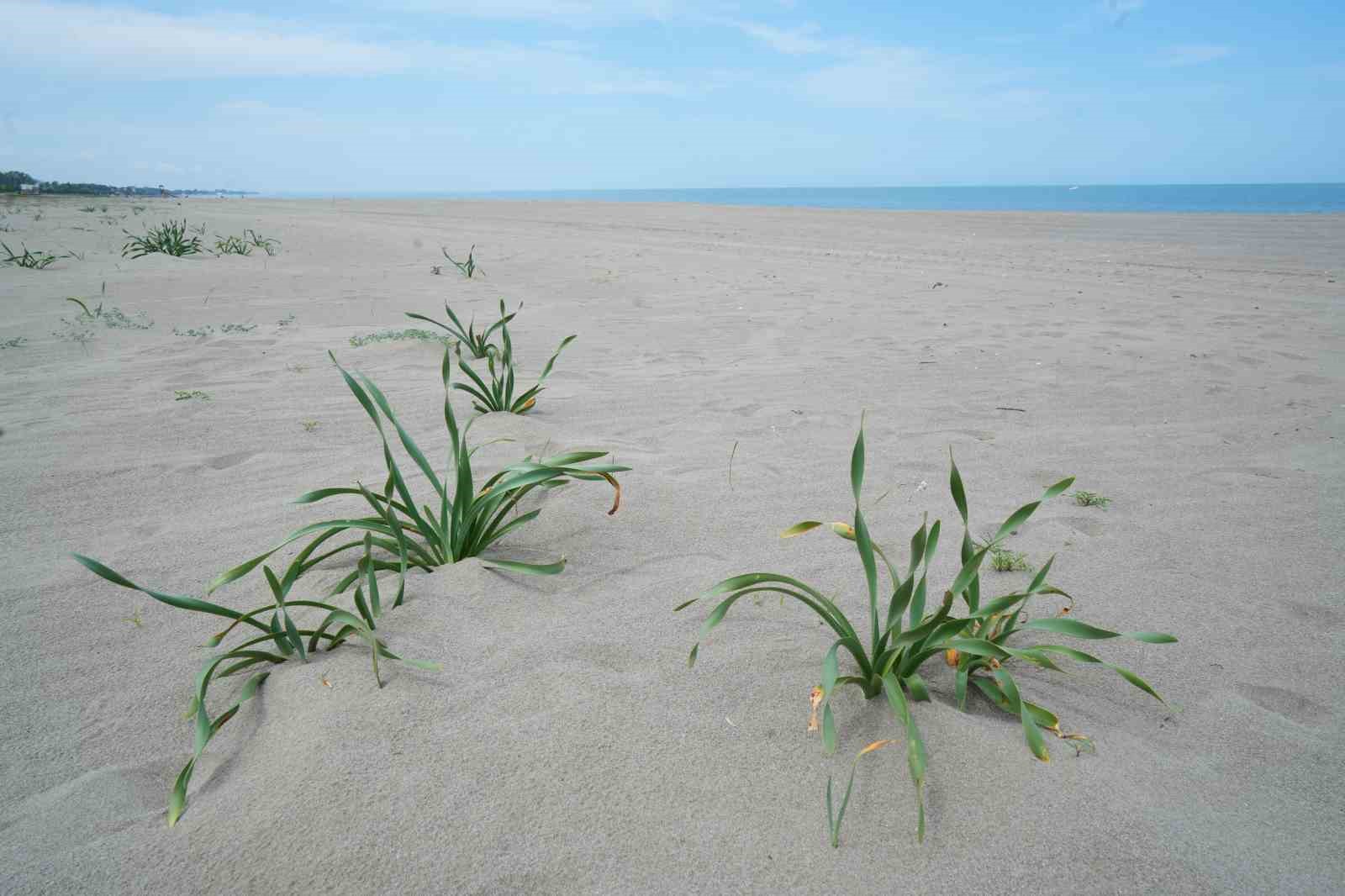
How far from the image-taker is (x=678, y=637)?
71.0 inches

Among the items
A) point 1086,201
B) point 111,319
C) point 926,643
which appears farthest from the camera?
point 1086,201

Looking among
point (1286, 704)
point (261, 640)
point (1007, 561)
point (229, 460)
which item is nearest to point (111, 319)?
point (229, 460)

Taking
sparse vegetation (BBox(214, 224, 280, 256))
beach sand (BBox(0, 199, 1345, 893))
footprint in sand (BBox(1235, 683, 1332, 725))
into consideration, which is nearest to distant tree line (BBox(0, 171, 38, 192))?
sparse vegetation (BBox(214, 224, 280, 256))

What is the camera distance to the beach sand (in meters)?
1.24

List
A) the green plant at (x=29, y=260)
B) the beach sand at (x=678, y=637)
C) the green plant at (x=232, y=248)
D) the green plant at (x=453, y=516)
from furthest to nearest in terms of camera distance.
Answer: the green plant at (x=232, y=248) < the green plant at (x=29, y=260) < the green plant at (x=453, y=516) < the beach sand at (x=678, y=637)

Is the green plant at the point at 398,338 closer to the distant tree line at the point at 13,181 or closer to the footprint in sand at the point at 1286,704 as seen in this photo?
the footprint in sand at the point at 1286,704

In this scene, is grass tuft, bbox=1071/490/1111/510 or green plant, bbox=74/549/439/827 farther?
grass tuft, bbox=1071/490/1111/510

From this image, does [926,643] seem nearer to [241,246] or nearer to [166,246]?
[166,246]

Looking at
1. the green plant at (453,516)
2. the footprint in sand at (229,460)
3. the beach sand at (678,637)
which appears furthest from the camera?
the footprint in sand at (229,460)

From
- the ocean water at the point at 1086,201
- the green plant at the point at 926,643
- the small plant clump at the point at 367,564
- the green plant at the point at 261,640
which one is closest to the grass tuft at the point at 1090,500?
the green plant at the point at 926,643

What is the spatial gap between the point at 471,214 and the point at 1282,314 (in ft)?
70.6

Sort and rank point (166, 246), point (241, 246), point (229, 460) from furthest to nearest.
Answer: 1. point (241, 246)
2. point (166, 246)
3. point (229, 460)

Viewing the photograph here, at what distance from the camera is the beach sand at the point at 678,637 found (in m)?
1.24

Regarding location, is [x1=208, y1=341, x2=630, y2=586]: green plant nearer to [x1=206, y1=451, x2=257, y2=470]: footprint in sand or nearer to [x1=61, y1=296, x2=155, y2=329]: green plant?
[x1=206, y1=451, x2=257, y2=470]: footprint in sand
